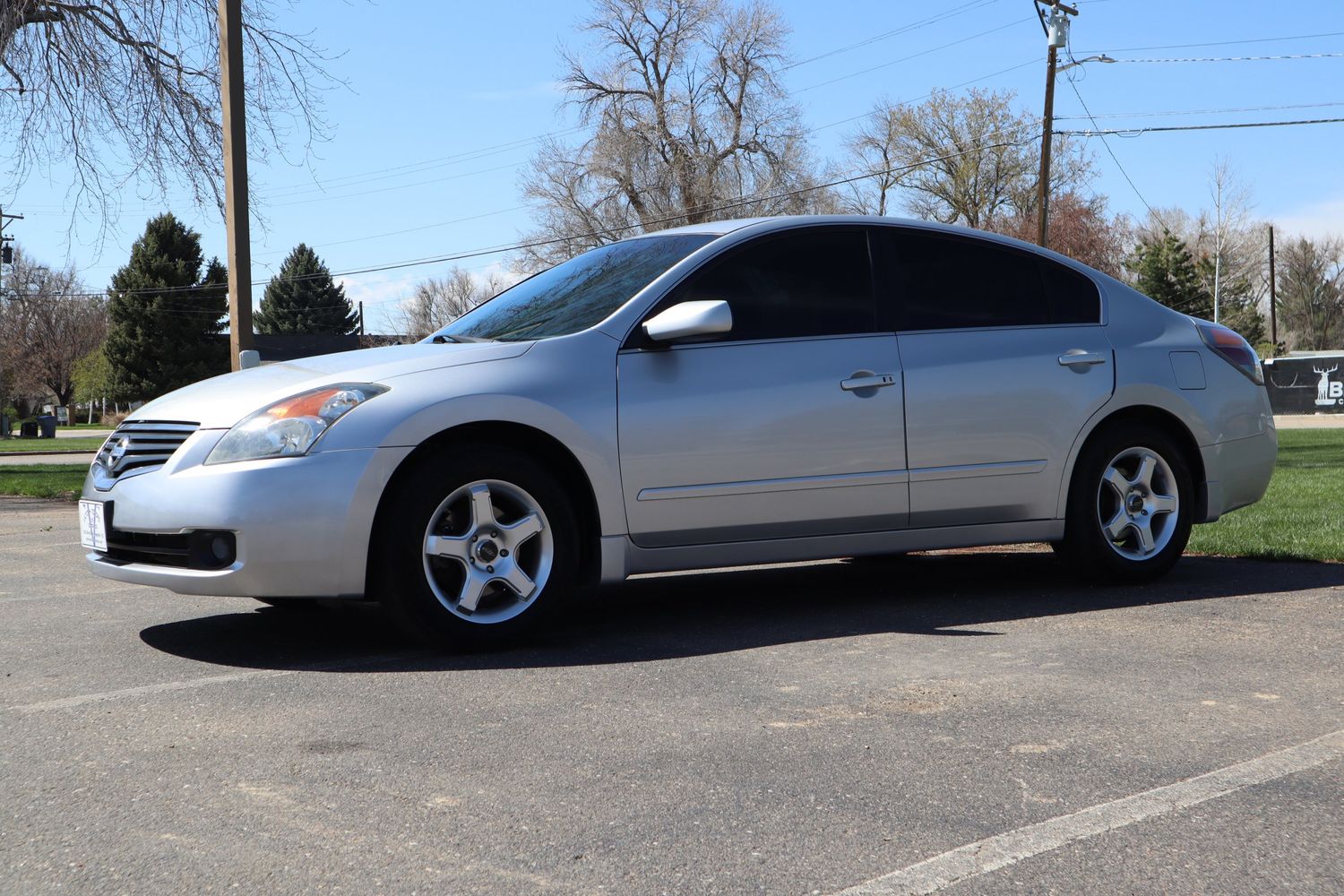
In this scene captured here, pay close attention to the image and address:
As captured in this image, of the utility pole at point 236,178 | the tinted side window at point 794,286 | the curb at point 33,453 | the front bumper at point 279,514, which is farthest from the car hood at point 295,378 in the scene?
the curb at point 33,453

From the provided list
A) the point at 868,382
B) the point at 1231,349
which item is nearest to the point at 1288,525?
the point at 1231,349

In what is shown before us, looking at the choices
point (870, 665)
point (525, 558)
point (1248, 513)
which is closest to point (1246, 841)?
point (870, 665)

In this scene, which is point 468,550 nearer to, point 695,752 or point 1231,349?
point 695,752

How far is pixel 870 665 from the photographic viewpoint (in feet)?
14.9

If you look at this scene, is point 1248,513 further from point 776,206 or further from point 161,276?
point 161,276

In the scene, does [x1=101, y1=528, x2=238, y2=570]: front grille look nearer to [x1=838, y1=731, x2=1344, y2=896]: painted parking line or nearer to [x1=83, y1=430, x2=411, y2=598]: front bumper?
[x1=83, y1=430, x2=411, y2=598]: front bumper

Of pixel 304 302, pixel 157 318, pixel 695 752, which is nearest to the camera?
pixel 695 752

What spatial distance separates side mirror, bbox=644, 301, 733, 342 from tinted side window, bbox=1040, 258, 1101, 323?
1868mm

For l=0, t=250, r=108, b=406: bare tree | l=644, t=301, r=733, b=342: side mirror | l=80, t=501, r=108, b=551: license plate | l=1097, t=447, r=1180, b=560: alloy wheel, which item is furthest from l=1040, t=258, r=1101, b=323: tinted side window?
l=0, t=250, r=108, b=406: bare tree

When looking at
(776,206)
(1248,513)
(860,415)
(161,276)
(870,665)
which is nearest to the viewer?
(870,665)

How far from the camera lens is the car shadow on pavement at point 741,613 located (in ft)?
15.9

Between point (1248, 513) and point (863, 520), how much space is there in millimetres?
5390

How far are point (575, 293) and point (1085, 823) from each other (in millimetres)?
3403

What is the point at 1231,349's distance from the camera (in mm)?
6523
